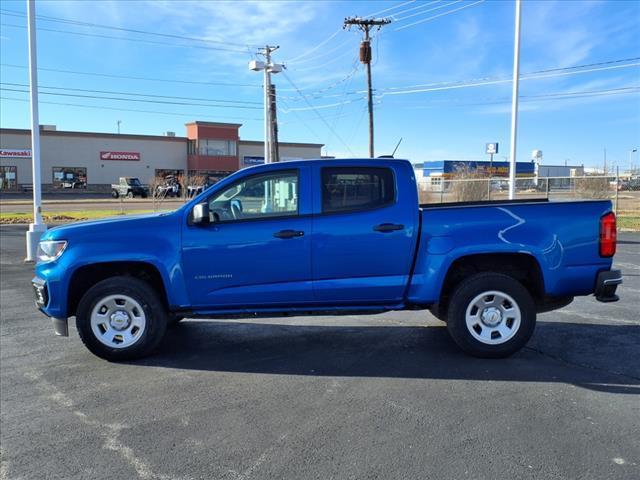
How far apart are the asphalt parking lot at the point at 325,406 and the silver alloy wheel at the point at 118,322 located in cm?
27

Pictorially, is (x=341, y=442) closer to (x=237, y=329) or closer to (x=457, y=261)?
(x=457, y=261)

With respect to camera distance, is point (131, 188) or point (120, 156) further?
point (120, 156)

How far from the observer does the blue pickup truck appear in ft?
16.7

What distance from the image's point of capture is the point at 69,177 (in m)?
61.1

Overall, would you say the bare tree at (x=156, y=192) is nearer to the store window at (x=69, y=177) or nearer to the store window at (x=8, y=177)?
the store window at (x=69, y=177)

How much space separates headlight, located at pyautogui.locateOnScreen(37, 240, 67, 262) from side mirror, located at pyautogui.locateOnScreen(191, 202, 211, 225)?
1289mm

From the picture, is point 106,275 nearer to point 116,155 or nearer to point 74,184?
point 74,184

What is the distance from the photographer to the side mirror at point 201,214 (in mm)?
5002

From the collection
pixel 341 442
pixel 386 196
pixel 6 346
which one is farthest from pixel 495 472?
pixel 6 346

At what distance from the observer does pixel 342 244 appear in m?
5.12

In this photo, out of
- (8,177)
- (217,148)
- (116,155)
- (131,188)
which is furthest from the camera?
(217,148)

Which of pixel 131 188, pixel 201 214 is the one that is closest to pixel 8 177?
pixel 131 188

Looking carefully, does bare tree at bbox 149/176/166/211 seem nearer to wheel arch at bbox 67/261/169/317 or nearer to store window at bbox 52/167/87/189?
store window at bbox 52/167/87/189

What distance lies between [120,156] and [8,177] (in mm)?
11840
